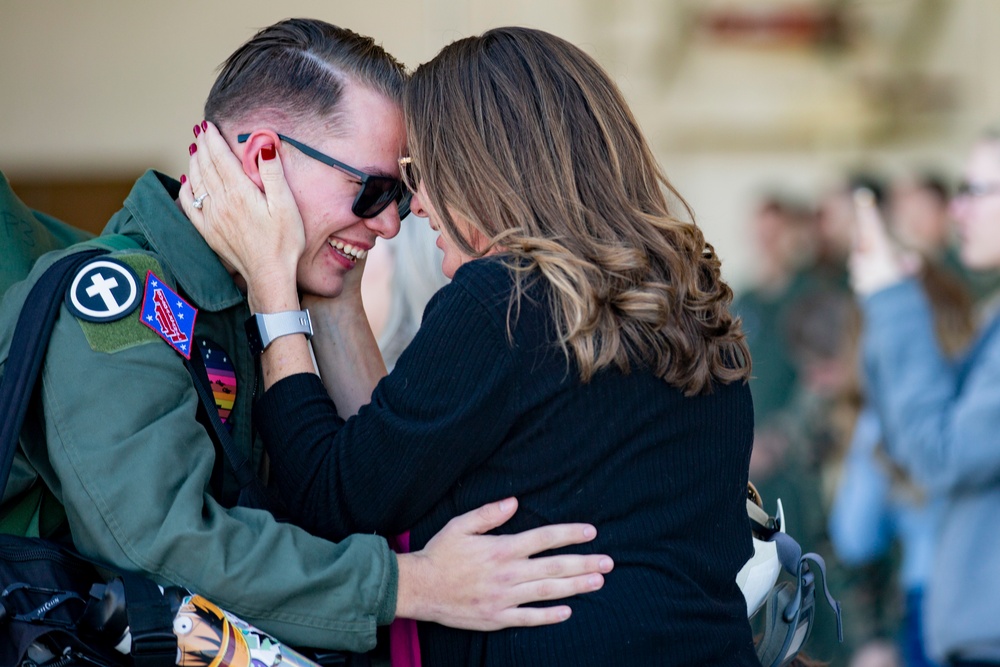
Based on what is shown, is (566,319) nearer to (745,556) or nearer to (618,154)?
(618,154)

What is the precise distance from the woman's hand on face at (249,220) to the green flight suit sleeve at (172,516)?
296 mm

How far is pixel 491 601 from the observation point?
75.8 inches

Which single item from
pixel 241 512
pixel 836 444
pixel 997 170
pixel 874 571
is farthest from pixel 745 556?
pixel 836 444

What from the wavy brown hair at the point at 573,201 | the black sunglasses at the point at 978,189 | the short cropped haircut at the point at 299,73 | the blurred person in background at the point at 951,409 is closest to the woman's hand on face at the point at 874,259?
the blurred person in background at the point at 951,409

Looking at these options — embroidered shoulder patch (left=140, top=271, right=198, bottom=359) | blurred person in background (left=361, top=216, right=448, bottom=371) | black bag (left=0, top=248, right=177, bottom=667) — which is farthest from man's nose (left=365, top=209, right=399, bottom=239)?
blurred person in background (left=361, top=216, right=448, bottom=371)

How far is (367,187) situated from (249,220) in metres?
0.27

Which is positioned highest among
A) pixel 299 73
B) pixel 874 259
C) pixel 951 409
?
pixel 299 73

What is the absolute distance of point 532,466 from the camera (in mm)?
1911

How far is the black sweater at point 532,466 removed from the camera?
1866 millimetres

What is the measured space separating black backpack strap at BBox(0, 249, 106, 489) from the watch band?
352mm

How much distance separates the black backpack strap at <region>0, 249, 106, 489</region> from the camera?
1.78 meters

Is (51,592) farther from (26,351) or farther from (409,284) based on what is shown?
(409,284)

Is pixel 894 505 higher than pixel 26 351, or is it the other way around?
pixel 26 351

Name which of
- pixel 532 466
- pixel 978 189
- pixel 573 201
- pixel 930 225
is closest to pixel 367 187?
pixel 573 201
